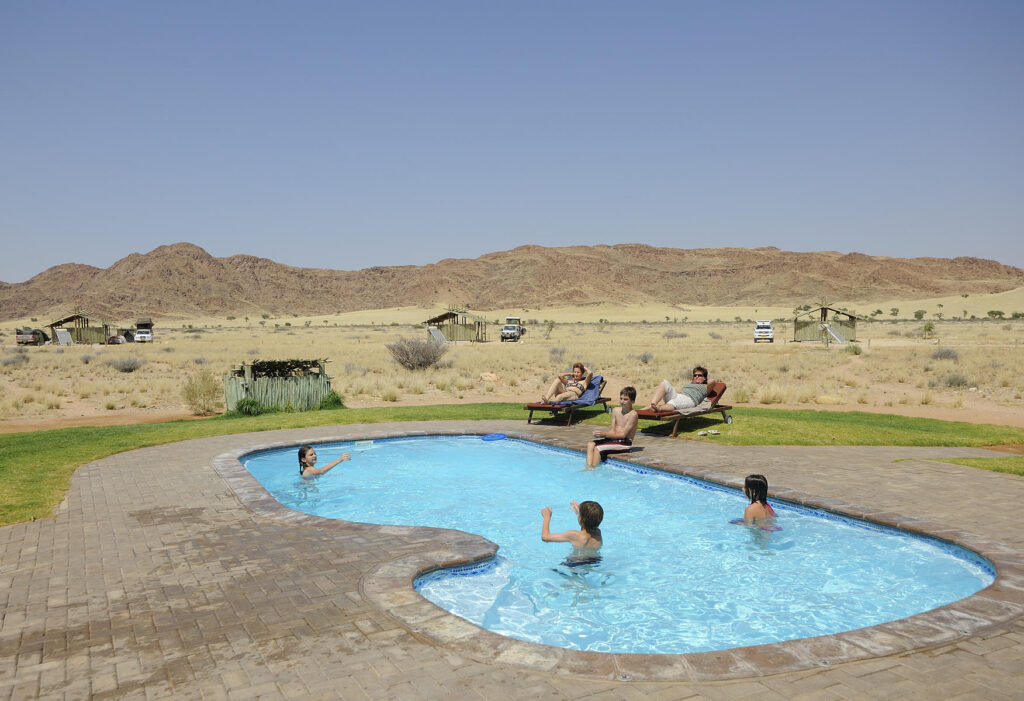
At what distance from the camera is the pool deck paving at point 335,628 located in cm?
344

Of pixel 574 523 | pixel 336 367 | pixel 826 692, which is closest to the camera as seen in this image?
pixel 826 692

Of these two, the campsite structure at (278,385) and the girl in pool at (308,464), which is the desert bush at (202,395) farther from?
the girl in pool at (308,464)

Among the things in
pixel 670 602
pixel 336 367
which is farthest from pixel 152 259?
pixel 670 602

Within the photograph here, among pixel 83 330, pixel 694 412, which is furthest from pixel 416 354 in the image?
pixel 83 330

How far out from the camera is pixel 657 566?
6.70 metres

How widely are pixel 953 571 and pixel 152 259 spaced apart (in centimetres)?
14518

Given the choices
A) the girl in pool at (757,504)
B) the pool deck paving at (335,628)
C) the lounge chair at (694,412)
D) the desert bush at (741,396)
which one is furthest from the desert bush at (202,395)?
the girl in pool at (757,504)

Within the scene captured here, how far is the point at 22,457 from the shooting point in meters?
10.2

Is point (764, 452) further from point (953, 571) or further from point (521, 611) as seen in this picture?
Result: point (521, 611)

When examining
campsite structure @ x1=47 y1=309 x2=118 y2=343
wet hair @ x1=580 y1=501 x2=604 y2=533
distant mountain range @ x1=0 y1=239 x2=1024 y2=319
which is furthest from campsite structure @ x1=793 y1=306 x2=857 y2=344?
distant mountain range @ x1=0 y1=239 x2=1024 y2=319

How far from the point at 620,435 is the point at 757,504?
345 centimetres

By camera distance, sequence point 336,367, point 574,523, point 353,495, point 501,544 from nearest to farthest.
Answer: point 501,544 < point 574,523 < point 353,495 < point 336,367

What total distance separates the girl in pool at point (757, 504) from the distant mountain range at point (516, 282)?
108 metres

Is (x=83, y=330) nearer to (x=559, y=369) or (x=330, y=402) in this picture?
(x=559, y=369)
